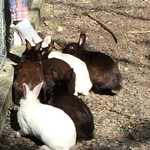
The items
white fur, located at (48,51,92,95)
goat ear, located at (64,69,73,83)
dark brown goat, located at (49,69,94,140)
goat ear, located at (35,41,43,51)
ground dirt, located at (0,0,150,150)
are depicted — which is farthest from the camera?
goat ear, located at (35,41,43,51)

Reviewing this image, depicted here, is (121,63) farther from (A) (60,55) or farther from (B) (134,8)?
(B) (134,8)

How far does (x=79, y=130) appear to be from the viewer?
4516mm

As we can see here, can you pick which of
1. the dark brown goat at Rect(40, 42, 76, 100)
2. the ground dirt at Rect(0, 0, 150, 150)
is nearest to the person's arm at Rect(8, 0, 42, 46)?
the dark brown goat at Rect(40, 42, 76, 100)

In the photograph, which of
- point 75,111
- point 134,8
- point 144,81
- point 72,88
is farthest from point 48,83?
point 134,8

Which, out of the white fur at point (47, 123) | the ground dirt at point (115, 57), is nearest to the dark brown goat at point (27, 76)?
the ground dirt at point (115, 57)

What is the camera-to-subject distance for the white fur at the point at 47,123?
4.27 meters

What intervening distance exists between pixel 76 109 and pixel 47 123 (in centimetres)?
37

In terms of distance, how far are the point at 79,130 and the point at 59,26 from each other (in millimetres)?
2475

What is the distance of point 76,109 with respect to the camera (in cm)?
459

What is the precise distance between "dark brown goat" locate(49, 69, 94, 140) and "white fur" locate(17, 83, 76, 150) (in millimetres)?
162

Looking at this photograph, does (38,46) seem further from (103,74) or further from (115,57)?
(115,57)

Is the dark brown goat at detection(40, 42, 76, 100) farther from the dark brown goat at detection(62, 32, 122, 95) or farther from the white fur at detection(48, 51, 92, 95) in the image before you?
the dark brown goat at detection(62, 32, 122, 95)

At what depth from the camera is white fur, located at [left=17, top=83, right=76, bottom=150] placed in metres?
4.27

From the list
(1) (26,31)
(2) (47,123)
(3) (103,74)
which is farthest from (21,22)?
(2) (47,123)
